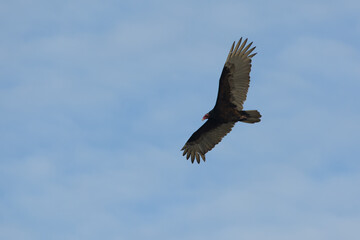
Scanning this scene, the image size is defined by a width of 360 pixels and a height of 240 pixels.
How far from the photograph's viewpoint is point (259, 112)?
18.0 meters

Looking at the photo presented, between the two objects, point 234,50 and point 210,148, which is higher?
point 234,50

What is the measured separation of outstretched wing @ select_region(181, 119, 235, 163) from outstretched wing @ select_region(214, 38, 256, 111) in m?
1.28

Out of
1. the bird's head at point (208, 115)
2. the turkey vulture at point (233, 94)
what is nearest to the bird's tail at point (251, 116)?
the turkey vulture at point (233, 94)

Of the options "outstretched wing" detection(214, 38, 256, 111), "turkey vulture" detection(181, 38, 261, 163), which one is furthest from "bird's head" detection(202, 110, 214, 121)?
"outstretched wing" detection(214, 38, 256, 111)

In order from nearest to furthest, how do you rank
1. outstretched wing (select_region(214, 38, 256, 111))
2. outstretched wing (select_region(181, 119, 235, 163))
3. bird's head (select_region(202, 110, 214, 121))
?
outstretched wing (select_region(214, 38, 256, 111)) < bird's head (select_region(202, 110, 214, 121)) < outstretched wing (select_region(181, 119, 235, 163))

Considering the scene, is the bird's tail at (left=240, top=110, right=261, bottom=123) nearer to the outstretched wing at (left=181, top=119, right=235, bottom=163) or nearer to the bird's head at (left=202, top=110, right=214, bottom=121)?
the outstretched wing at (left=181, top=119, right=235, bottom=163)

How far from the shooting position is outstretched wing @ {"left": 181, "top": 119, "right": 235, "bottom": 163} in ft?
63.1

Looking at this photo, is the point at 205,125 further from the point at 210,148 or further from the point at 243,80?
the point at 243,80

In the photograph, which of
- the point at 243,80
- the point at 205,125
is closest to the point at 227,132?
the point at 205,125

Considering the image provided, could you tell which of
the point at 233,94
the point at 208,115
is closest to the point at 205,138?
the point at 208,115

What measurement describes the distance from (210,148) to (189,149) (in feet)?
2.36

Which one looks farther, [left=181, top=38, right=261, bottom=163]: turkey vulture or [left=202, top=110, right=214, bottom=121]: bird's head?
[left=202, top=110, right=214, bottom=121]: bird's head

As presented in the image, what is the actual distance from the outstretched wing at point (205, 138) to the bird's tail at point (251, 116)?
2.93ft

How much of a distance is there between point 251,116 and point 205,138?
219cm
